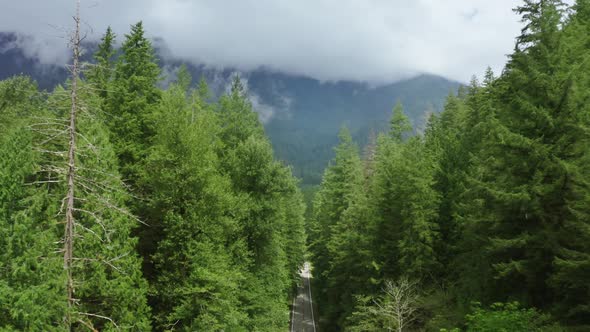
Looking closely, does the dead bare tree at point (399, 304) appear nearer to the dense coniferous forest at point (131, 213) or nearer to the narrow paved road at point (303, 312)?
the dense coniferous forest at point (131, 213)

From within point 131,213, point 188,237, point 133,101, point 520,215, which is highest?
point 133,101

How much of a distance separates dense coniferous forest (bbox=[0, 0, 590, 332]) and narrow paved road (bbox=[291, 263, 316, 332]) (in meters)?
13.4

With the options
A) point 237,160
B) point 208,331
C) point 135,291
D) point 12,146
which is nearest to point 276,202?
point 237,160

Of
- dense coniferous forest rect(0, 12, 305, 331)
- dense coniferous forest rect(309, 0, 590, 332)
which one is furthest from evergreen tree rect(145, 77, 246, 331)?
dense coniferous forest rect(309, 0, 590, 332)

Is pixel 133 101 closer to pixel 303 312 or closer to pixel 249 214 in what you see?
pixel 249 214

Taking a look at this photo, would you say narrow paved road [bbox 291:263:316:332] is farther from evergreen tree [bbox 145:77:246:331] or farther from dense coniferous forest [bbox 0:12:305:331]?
evergreen tree [bbox 145:77:246:331]

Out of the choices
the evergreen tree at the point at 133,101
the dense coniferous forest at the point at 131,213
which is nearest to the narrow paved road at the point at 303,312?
the dense coniferous forest at the point at 131,213

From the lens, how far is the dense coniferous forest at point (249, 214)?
10.7m

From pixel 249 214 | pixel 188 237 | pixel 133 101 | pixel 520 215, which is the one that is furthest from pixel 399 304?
pixel 133 101

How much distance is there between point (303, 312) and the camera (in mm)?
49156

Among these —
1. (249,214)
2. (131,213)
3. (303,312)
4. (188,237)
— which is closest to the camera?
(188,237)

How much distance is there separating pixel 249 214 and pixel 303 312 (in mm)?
29707

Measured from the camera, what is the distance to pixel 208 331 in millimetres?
17516

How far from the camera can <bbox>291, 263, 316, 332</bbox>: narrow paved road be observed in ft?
139
